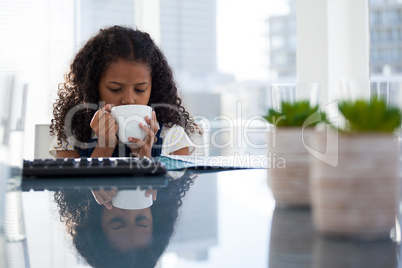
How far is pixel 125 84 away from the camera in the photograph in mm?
1646

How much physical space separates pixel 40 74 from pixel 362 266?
3.11 m

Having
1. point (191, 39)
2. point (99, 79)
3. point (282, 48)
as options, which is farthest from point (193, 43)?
point (99, 79)

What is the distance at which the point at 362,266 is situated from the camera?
0.31 metres

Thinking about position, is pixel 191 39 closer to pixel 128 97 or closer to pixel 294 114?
pixel 128 97

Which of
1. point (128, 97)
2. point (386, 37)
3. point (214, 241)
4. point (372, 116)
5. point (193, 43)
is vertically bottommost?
point (214, 241)

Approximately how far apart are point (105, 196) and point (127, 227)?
21 centimetres

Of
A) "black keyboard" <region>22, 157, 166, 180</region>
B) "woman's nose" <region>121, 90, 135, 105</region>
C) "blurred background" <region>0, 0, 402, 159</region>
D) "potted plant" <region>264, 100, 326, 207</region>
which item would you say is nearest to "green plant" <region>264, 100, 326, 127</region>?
"potted plant" <region>264, 100, 326, 207</region>

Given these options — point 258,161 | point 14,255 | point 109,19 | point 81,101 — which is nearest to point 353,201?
point 14,255

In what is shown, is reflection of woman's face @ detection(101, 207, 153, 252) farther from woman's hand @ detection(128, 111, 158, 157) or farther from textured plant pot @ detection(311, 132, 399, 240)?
woman's hand @ detection(128, 111, 158, 157)

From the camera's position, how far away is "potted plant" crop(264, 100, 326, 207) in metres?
0.48

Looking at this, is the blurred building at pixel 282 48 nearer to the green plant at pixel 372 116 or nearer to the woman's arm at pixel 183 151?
the woman's arm at pixel 183 151

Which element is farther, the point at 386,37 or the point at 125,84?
the point at 386,37

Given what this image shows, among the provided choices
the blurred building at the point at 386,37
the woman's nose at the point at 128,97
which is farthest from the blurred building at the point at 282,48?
the woman's nose at the point at 128,97

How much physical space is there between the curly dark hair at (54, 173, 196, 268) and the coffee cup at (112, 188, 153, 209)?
15mm
